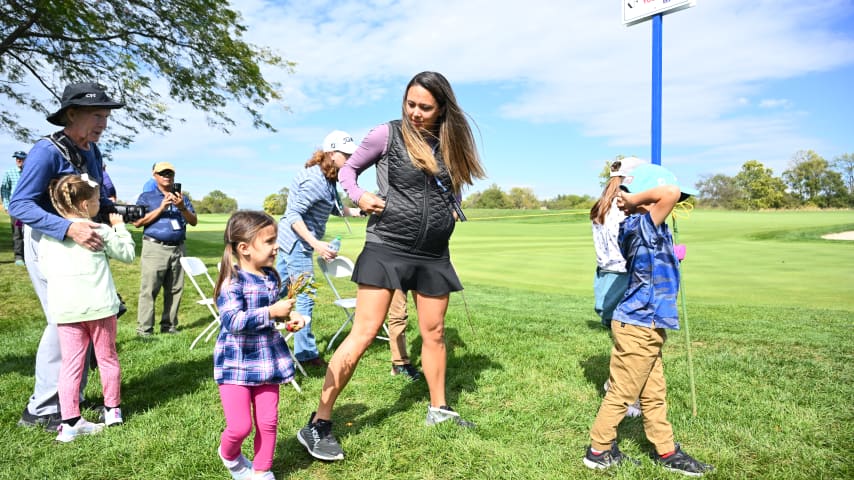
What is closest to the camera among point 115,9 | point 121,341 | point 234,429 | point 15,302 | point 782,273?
point 234,429

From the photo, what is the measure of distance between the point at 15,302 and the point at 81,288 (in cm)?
631

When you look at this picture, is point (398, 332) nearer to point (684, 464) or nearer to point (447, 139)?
point (447, 139)

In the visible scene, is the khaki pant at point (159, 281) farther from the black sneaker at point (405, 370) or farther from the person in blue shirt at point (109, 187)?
the black sneaker at point (405, 370)

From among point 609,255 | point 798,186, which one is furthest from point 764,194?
point 609,255

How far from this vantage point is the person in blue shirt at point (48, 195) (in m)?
3.06

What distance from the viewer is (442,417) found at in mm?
3385

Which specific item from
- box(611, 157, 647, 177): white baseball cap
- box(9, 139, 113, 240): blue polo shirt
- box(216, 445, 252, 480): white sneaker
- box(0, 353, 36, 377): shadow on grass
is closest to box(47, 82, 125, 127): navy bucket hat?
box(9, 139, 113, 240): blue polo shirt

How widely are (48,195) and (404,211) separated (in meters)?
2.25

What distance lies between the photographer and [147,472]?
9.21 feet

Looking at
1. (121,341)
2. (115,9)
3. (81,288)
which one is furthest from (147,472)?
(115,9)

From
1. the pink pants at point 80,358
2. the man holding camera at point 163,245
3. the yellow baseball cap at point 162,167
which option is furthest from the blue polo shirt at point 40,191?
the yellow baseball cap at point 162,167

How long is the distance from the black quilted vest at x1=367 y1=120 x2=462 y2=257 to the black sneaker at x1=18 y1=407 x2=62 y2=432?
2.44 m

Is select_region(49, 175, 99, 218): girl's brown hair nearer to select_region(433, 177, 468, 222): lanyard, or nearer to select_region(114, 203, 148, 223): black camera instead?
select_region(114, 203, 148, 223): black camera

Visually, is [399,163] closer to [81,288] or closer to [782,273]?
[81,288]
